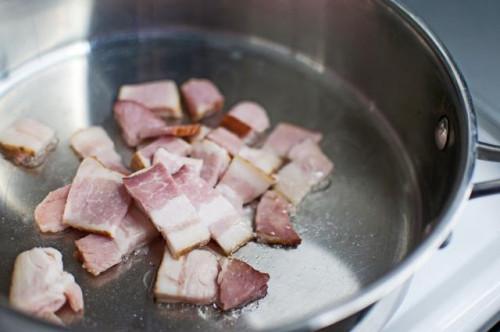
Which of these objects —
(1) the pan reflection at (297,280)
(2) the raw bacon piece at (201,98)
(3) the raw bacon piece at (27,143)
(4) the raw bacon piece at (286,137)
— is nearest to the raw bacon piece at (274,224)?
(1) the pan reflection at (297,280)

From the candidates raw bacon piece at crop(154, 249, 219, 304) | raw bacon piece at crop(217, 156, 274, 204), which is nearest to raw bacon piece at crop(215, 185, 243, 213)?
raw bacon piece at crop(217, 156, 274, 204)

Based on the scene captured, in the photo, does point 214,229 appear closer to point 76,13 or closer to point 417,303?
point 417,303

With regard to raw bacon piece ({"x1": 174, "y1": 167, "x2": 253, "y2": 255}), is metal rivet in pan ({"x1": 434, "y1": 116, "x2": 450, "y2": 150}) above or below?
above

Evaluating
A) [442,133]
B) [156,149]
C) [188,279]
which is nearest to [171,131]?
[156,149]

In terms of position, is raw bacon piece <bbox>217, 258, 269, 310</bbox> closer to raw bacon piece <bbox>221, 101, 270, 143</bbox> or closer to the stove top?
the stove top

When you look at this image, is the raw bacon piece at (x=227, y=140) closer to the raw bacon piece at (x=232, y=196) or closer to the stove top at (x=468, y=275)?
the raw bacon piece at (x=232, y=196)

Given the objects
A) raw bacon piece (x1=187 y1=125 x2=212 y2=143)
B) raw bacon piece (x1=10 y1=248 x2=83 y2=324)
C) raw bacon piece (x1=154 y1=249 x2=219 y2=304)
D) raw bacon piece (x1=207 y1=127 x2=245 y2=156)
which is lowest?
raw bacon piece (x1=10 y1=248 x2=83 y2=324)

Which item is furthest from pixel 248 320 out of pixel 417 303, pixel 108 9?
pixel 108 9
